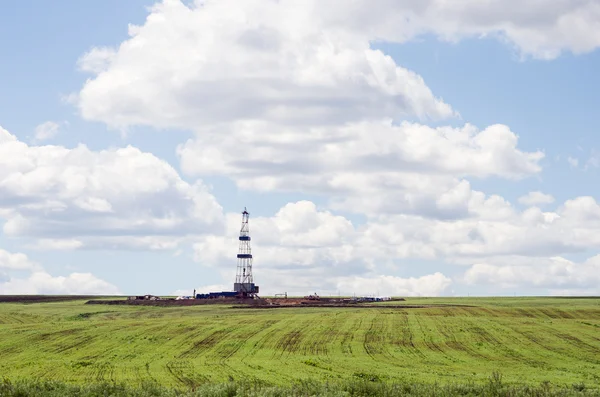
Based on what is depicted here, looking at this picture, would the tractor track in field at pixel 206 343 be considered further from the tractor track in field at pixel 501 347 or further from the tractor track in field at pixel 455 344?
the tractor track in field at pixel 501 347

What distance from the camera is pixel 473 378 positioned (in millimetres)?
60250

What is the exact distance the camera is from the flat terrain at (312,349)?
64.8 m

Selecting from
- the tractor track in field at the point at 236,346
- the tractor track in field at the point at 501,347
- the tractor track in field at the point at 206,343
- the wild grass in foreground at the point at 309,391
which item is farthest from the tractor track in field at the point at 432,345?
the wild grass in foreground at the point at 309,391

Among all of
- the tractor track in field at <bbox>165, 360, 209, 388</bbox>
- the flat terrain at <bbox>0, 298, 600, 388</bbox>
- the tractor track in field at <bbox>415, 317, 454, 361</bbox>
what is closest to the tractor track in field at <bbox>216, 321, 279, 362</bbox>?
the flat terrain at <bbox>0, 298, 600, 388</bbox>

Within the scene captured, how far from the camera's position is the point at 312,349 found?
8256cm

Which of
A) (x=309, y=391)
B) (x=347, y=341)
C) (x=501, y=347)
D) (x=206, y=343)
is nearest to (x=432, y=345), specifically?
(x=501, y=347)

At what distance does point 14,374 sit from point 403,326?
5287cm

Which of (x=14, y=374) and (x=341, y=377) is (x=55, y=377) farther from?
(x=341, y=377)

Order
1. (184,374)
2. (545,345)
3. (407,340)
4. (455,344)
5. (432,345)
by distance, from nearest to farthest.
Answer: (184,374)
(545,345)
(432,345)
(455,344)
(407,340)

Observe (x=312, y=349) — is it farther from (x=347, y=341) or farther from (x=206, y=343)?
(x=206, y=343)

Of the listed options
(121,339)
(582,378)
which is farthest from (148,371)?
(582,378)

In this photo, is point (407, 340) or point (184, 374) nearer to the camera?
point (184, 374)

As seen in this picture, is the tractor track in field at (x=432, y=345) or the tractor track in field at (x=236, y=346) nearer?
the tractor track in field at (x=432, y=345)

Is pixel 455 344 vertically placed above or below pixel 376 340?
below
